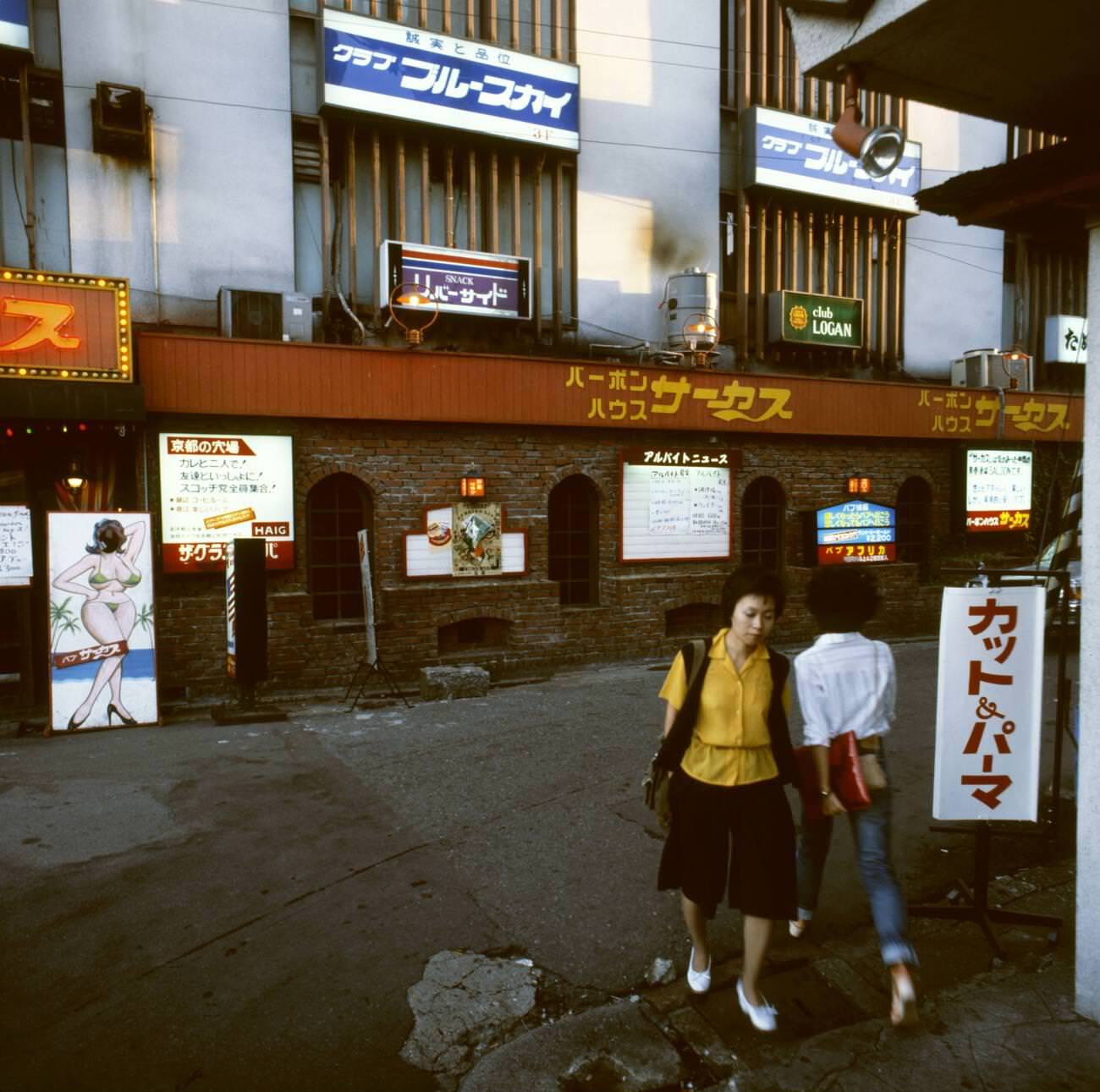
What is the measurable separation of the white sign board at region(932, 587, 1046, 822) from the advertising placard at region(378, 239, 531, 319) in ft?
29.1

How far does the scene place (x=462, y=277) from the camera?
1176 cm

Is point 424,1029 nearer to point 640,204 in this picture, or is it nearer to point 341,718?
point 341,718

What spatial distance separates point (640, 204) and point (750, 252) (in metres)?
2.31

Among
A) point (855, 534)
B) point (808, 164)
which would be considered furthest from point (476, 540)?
point (808, 164)

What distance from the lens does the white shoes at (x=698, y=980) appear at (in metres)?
3.88

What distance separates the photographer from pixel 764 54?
46.2 feet

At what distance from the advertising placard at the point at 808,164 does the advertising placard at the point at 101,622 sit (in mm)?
11083

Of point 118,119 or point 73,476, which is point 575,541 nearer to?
point 73,476

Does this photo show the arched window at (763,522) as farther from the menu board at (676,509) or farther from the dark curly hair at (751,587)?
the dark curly hair at (751,587)

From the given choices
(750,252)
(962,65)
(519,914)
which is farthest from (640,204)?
(519,914)

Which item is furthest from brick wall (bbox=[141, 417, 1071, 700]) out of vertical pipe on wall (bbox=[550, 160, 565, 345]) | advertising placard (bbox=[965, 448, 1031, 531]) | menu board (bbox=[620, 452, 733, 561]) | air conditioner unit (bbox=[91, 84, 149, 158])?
air conditioner unit (bbox=[91, 84, 149, 158])

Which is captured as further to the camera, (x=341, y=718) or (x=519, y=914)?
(x=341, y=718)

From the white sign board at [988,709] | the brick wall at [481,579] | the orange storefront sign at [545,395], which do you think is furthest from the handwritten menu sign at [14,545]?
the white sign board at [988,709]

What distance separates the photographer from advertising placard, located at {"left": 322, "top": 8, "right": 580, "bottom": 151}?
10.9 m
